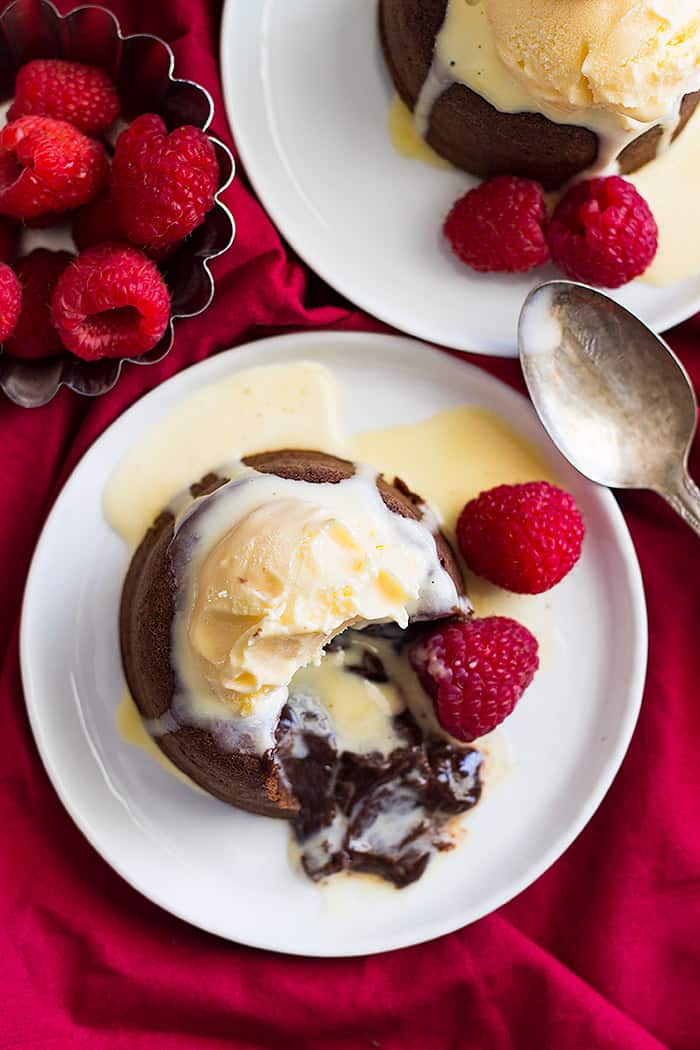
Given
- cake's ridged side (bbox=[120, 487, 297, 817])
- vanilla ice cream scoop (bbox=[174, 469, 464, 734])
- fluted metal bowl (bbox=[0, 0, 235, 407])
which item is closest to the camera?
vanilla ice cream scoop (bbox=[174, 469, 464, 734])

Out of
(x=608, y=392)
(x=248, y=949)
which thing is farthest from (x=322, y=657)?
(x=608, y=392)

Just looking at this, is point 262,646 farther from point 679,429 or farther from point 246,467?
point 679,429

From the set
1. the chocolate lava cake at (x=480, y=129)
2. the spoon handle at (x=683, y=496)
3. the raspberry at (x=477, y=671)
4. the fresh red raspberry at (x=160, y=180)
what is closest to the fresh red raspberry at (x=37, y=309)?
the fresh red raspberry at (x=160, y=180)

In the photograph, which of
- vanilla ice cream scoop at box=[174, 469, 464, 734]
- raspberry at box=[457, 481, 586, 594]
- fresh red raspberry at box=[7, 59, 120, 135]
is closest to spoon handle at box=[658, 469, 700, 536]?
raspberry at box=[457, 481, 586, 594]

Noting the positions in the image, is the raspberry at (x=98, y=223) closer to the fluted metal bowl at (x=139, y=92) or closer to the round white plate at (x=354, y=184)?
the fluted metal bowl at (x=139, y=92)

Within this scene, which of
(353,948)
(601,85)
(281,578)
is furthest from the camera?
(353,948)

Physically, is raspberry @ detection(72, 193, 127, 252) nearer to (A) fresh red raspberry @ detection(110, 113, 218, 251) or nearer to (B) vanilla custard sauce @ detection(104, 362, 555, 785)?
(A) fresh red raspberry @ detection(110, 113, 218, 251)

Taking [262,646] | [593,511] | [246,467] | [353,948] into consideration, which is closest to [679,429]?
[593,511]
